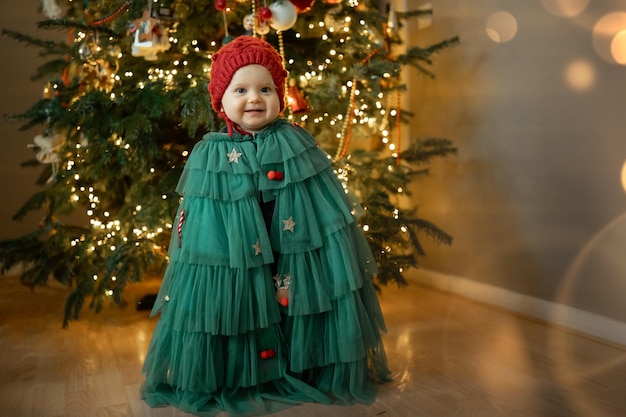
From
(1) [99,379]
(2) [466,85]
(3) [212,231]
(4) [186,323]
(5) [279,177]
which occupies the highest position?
(2) [466,85]

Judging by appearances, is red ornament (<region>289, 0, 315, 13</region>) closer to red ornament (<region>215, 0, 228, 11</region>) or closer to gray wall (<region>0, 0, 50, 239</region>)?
red ornament (<region>215, 0, 228, 11</region>)

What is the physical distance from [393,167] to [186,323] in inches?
45.5

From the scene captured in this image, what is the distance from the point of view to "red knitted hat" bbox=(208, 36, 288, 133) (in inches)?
69.0

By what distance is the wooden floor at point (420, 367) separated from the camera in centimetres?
173

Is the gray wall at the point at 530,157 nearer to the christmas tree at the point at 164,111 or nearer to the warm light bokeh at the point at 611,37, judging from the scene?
the warm light bokeh at the point at 611,37

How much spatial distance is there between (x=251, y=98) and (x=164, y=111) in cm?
65

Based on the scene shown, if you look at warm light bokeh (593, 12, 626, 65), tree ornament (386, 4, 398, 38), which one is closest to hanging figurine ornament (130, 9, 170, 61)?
tree ornament (386, 4, 398, 38)

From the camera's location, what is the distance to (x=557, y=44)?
2.40 meters

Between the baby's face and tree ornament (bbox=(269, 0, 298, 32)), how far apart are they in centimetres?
51

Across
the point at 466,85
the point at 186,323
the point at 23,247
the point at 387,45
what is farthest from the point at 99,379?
the point at 466,85

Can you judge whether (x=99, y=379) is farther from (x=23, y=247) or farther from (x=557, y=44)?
(x=557, y=44)

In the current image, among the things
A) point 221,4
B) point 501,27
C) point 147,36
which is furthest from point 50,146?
point 501,27

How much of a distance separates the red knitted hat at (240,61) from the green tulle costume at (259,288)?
13 cm

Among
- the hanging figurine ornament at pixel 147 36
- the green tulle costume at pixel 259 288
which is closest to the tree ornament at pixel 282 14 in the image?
the hanging figurine ornament at pixel 147 36
